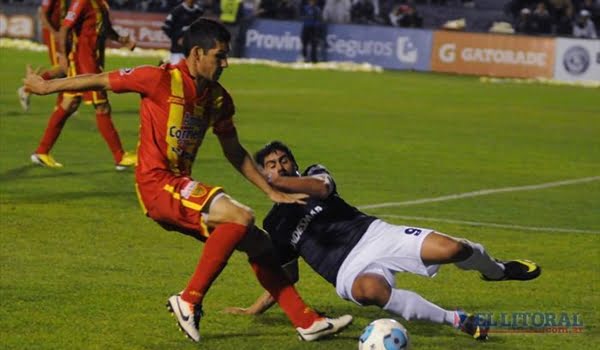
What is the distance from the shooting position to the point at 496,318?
30.2 feet

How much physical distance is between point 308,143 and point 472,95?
38.1 ft

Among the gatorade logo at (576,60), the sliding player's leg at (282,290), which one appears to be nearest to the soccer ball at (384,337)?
the sliding player's leg at (282,290)

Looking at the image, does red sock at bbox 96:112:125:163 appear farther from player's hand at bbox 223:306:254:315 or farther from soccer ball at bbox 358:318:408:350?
soccer ball at bbox 358:318:408:350

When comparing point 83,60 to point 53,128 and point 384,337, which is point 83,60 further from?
point 384,337

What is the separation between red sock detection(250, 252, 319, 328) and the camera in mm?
8289

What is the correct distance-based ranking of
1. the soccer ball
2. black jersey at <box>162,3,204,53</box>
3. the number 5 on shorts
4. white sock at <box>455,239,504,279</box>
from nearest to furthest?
the soccer ball, the number 5 on shorts, white sock at <box>455,239,504,279</box>, black jersey at <box>162,3,204,53</box>

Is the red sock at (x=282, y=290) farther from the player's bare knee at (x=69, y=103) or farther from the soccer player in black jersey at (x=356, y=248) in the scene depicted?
the player's bare knee at (x=69, y=103)

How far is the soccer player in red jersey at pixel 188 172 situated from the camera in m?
7.99

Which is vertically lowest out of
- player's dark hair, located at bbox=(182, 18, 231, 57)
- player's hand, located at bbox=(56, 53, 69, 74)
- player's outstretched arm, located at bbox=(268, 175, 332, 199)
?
player's hand, located at bbox=(56, 53, 69, 74)

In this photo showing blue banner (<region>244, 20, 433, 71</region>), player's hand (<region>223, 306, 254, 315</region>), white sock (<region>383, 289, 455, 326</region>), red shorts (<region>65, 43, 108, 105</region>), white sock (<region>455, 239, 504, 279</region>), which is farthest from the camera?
blue banner (<region>244, 20, 433, 71</region>)

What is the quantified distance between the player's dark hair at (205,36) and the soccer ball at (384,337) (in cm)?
192

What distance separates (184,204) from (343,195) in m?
6.96

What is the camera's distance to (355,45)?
1518 inches

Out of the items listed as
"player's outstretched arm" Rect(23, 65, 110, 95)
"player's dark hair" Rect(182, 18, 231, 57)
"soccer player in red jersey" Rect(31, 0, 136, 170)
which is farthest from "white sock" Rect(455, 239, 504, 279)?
"soccer player in red jersey" Rect(31, 0, 136, 170)
